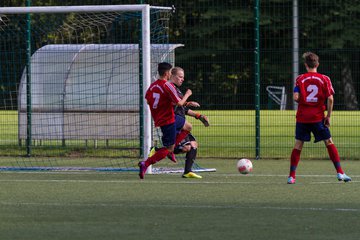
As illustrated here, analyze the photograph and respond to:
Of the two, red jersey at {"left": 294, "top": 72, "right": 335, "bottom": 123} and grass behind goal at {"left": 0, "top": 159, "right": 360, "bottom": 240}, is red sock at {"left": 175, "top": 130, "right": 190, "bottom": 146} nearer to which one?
grass behind goal at {"left": 0, "top": 159, "right": 360, "bottom": 240}

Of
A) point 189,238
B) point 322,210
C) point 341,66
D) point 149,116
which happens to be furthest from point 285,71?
point 189,238

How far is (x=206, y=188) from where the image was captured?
13.0m

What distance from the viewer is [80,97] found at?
20.5 m

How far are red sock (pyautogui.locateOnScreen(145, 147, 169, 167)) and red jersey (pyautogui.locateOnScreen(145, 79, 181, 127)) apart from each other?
39 cm

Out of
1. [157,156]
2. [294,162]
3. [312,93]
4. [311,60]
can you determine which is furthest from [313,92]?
[157,156]

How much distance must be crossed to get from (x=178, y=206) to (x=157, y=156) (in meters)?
3.54

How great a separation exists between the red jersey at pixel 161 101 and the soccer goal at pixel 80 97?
3097 millimetres

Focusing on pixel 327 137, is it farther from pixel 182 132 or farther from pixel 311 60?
pixel 182 132

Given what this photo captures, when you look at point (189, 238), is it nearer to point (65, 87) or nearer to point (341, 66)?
point (65, 87)

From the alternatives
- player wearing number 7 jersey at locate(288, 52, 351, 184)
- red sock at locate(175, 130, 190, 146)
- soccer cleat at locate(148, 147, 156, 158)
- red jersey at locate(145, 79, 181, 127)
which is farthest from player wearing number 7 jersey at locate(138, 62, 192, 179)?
player wearing number 7 jersey at locate(288, 52, 351, 184)

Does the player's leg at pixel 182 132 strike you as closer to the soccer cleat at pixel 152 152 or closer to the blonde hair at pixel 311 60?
the soccer cleat at pixel 152 152

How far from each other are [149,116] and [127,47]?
4121 millimetres

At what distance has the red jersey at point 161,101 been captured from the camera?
557 inches

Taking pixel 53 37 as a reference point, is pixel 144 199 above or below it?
below
